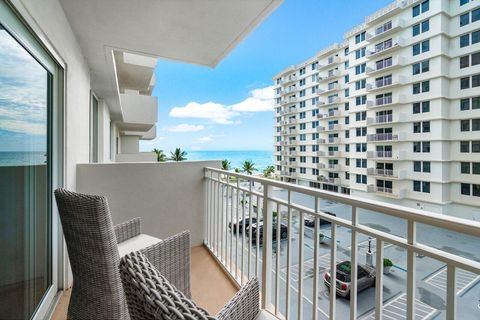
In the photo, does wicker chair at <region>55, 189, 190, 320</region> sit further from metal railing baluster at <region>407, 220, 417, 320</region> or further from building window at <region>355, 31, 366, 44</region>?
building window at <region>355, 31, 366, 44</region>

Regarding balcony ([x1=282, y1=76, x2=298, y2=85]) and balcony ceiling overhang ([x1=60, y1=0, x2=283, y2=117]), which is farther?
balcony ([x1=282, y1=76, x2=298, y2=85])

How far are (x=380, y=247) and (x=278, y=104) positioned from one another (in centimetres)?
1597

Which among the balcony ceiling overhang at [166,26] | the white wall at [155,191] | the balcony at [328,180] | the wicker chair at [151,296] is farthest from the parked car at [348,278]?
the balcony at [328,180]

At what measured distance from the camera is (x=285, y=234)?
73.6 inches

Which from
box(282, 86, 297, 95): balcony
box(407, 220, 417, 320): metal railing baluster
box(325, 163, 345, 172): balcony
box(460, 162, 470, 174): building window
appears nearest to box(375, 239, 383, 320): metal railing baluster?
box(407, 220, 417, 320): metal railing baluster

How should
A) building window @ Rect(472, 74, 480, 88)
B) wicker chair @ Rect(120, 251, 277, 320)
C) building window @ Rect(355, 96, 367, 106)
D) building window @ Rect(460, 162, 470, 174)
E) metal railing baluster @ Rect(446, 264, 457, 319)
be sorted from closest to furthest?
wicker chair @ Rect(120, 251, 277, 320) → metal railing baluster @ Rect(446, 264, 457, 319) → building window @ Rect(460, 162, 470, 174) → building window @ Rect(472, 74, 480, 88) → building window @ Rect(355, 96, 367, 106)

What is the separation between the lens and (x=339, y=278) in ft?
4.24

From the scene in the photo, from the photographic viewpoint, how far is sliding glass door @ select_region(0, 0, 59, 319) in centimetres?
Result: 110

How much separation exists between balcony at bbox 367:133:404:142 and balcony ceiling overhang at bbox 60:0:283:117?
6.15m

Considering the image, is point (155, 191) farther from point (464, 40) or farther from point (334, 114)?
point (334, 114)

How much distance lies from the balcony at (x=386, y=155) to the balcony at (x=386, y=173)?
0.39 meters

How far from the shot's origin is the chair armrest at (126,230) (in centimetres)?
184

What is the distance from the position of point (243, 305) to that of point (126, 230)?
54.1 inches

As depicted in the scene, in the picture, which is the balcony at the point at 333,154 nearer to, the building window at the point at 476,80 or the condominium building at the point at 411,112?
the condominium building at the point at 411,112
